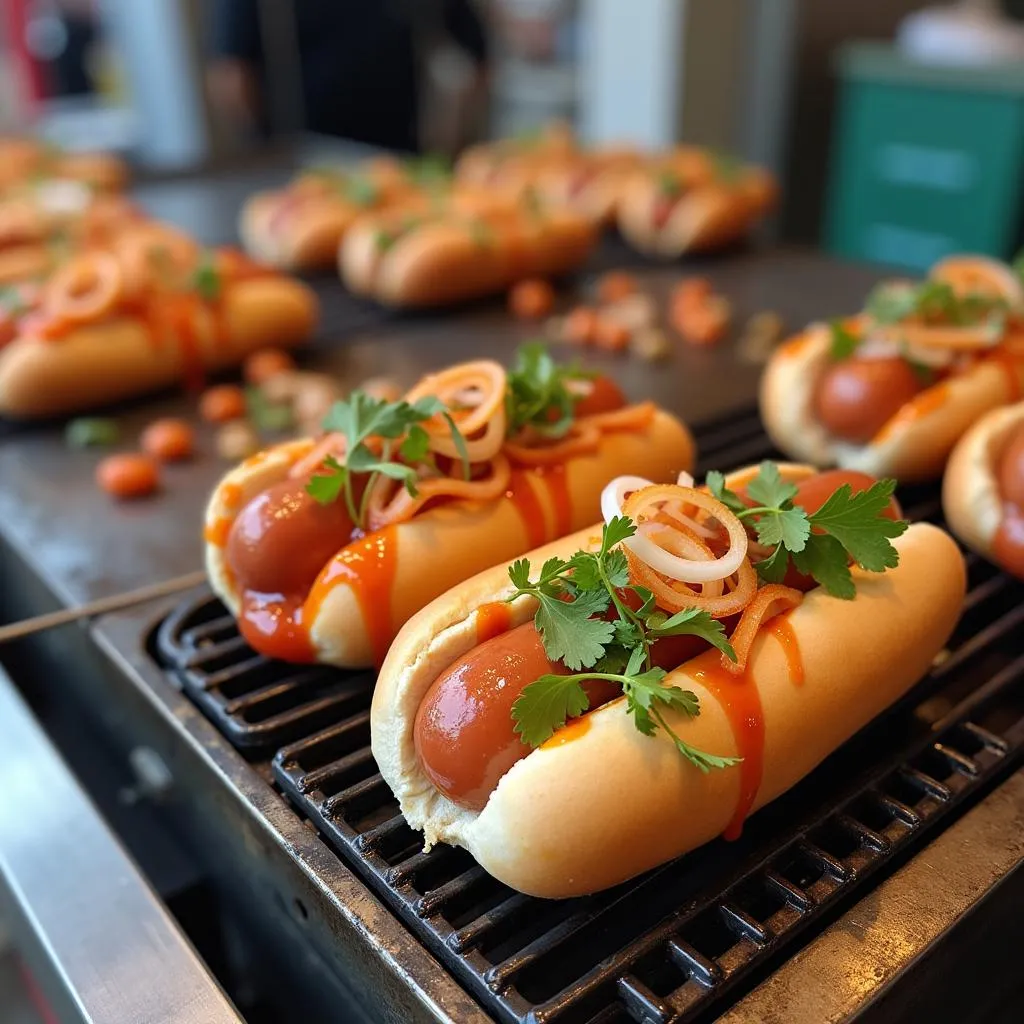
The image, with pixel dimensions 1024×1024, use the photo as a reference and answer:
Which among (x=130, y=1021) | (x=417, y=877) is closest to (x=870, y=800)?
(x=417, y=877)

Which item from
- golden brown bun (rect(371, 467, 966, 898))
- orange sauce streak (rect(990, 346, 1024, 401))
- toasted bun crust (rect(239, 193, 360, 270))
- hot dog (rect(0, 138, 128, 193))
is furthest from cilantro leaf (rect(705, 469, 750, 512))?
hot dog (rect(0, 138, 128, 193))

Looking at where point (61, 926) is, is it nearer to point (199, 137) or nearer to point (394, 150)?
point (199, 137)

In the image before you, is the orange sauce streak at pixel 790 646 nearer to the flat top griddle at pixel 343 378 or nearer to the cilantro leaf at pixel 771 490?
the cilantro leaf at pixel 771 490

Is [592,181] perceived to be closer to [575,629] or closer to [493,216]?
[493,216]

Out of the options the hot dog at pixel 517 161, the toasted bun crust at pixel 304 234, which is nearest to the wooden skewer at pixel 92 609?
the toasted bun crust at pixel 304 234

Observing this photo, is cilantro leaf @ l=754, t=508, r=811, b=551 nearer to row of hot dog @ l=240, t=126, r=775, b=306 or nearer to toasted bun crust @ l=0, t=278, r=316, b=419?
toasted bun crust @ l=0, t=278, r=316, b=419

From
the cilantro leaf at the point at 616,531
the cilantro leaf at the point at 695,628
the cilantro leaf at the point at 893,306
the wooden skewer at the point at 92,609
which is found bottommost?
the wooden skewer at the point at 92,609
